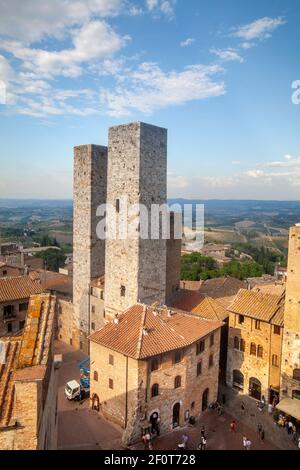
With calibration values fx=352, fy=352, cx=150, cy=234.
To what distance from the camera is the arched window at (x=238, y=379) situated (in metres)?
28.8

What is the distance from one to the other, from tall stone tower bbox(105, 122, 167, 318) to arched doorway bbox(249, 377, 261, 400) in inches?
385

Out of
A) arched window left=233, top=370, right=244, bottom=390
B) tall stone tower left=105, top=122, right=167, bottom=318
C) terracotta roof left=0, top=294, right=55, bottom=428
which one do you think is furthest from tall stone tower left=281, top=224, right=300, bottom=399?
terracotta roof left=0, top=294, right=55, bottom=428

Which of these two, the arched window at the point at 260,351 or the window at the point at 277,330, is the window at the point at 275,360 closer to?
the arched window at the point at 260,351

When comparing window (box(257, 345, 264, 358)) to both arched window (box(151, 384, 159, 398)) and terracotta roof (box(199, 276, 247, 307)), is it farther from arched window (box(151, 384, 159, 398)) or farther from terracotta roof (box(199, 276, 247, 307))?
terracotta roof (box(199, 276, 247, 307))

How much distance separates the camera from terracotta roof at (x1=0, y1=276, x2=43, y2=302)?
28.8 metres

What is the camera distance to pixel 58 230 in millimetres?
185125

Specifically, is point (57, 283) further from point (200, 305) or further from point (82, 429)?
point (82, 429)

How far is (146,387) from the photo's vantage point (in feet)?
72.7

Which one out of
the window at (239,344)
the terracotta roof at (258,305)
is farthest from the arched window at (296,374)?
the window at (239,344)

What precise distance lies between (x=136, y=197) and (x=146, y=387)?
13.9m

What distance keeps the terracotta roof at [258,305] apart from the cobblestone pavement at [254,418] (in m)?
6.66

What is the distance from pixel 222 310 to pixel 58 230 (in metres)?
164

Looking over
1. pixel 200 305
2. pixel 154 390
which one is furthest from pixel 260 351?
pixel 154 390
